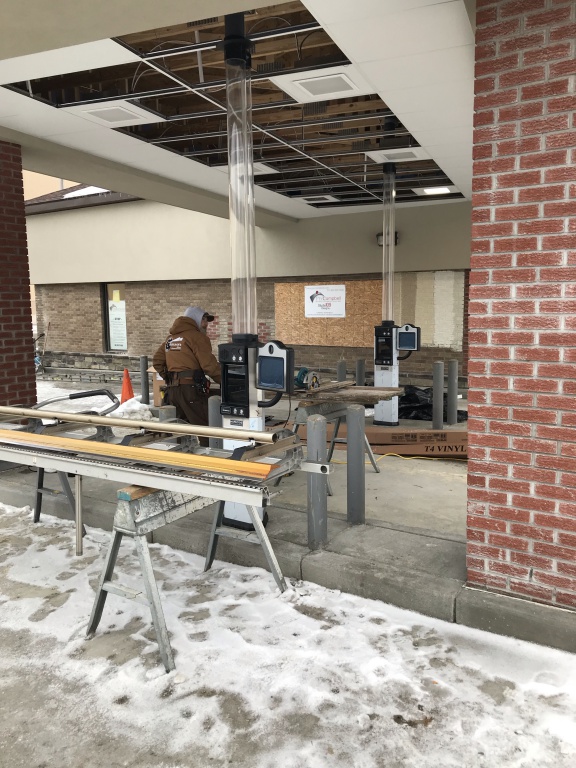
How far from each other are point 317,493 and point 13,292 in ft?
13.7

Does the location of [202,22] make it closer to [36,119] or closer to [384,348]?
[36,119]

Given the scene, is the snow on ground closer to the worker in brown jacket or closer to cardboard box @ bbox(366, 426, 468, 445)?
the worker in brown jacket

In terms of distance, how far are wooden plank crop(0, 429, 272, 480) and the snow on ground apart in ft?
3.09

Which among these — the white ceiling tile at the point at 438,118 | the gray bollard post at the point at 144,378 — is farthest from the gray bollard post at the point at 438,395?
the gray bollard post at the point at 144,378

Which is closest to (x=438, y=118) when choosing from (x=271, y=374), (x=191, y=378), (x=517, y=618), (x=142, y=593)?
(x=191, y=378)

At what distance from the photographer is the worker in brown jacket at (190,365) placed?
650 cm

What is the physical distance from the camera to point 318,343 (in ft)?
43.2

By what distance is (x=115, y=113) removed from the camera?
239 inches

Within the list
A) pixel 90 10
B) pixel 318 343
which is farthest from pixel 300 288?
pixel 90 10

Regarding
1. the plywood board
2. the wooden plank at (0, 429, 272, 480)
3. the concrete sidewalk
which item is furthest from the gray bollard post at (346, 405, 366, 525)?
the plywood board

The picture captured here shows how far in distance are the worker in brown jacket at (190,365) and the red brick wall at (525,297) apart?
3.68 meters

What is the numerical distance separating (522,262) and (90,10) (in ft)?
9.44

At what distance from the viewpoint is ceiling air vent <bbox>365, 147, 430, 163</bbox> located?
7500mm

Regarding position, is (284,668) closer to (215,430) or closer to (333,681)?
(333,681)
